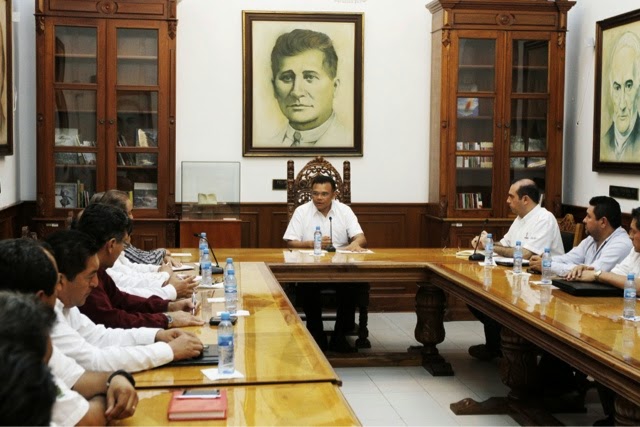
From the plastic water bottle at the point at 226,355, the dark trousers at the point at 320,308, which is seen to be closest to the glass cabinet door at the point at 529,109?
the dark trousers at the point at 320,308

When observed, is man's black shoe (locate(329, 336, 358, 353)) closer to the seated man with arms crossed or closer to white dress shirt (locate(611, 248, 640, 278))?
white dress shirt (locate(611, 248, 640, 278))

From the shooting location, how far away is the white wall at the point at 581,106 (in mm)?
7508

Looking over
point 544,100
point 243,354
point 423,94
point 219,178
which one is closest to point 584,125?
point 544,100

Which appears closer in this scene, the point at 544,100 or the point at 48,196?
the point at 48,196

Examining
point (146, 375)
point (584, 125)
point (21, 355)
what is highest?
point (584, 125)

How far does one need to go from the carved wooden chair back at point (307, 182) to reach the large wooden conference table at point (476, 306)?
2.43 ft

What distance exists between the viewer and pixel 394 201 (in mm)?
8055

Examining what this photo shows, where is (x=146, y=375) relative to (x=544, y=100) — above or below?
→ below

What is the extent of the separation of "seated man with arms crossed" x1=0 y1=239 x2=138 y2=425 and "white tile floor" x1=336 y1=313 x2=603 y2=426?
235cm

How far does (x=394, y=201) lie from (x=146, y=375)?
5.34 meters

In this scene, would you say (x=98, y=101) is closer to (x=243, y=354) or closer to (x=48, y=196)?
(x=48, y=196)

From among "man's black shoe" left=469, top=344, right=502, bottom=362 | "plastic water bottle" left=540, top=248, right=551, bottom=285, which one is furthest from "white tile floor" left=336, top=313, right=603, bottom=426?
"plastic water bottle" left=540, top=248, right=551, bottom=285

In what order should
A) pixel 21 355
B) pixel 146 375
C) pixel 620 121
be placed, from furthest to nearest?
pixel 620 121 → pixel 146 375 → pixel 21 355

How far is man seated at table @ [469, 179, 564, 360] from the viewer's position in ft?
19.9
